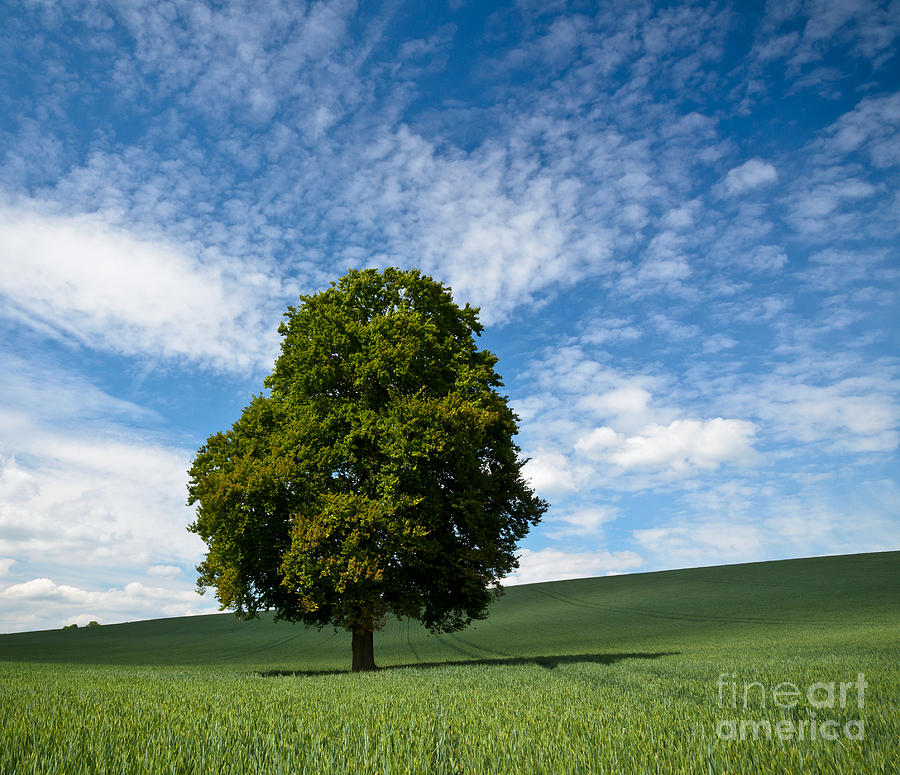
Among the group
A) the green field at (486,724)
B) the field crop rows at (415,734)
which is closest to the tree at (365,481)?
the green field at (486,724)

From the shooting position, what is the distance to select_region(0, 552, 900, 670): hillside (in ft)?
123

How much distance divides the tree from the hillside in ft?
29.3

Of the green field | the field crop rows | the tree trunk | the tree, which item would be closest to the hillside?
the tree trunk

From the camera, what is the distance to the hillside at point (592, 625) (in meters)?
37.4

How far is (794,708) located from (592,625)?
44.1 m

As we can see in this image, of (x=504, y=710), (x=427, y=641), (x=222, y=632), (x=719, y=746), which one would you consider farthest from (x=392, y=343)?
(x=222, y=632)

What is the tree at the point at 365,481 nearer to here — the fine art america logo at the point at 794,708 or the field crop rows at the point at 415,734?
the field crop rows at the point at 415,734

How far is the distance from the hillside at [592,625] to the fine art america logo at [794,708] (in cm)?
1785

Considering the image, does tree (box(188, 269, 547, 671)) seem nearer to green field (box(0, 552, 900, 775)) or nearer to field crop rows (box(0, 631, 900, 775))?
green field (box(0, 552, 900, 775))

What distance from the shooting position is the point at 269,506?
20.6 meters

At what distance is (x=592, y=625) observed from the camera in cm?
4841

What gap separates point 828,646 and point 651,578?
59.3m

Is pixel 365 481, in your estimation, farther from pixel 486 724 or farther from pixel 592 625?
pixel 592 625

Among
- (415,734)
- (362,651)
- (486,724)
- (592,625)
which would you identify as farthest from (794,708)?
(592,625)
